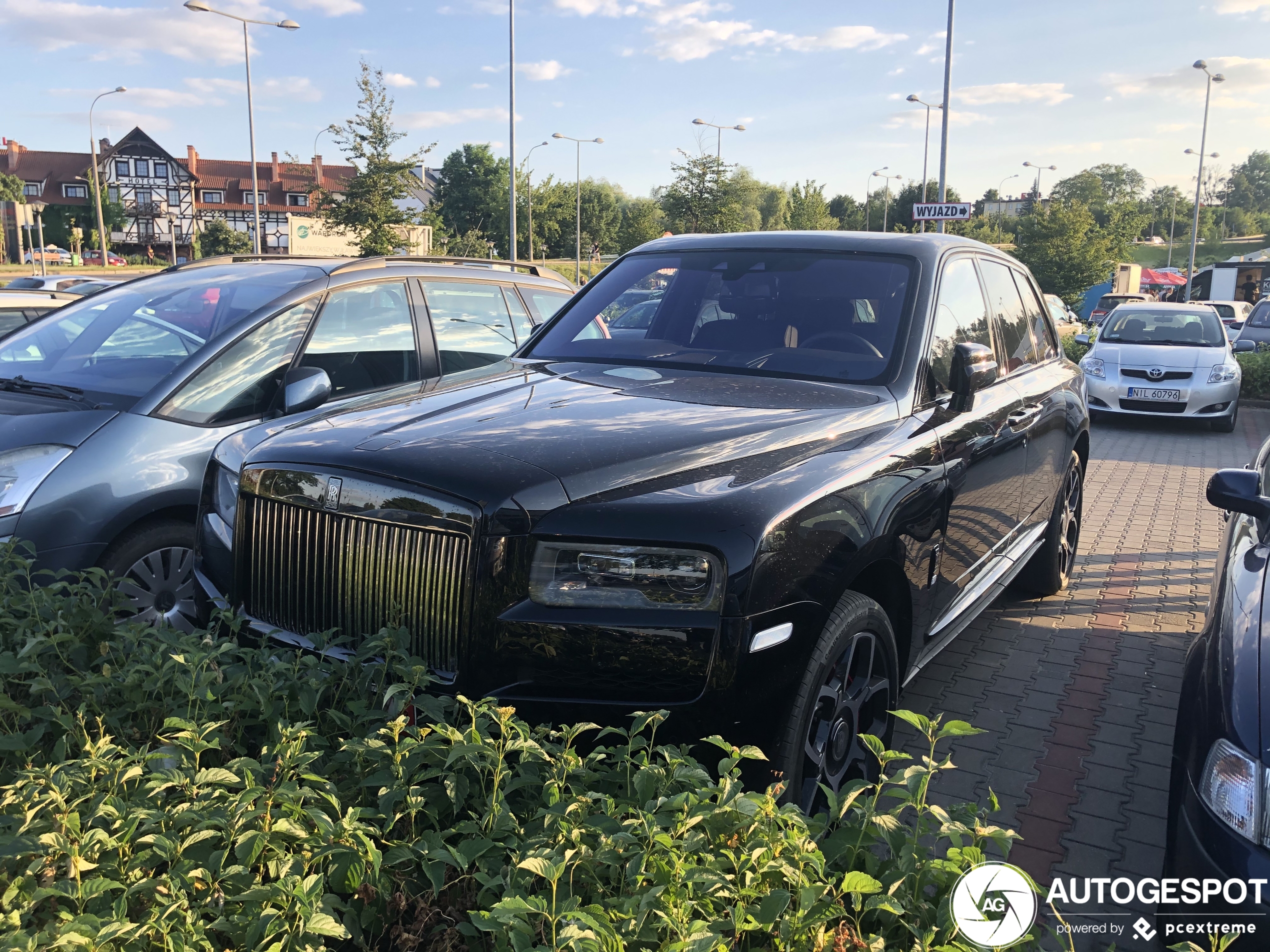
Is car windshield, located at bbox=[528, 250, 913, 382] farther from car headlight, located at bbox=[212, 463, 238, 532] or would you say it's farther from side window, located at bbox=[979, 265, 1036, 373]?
car headlight, located at bbox=[212, 463, 238, 532]

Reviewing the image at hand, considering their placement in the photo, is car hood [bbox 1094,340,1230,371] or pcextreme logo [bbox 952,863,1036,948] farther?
car hood [bbox 1094,340,1230,371]

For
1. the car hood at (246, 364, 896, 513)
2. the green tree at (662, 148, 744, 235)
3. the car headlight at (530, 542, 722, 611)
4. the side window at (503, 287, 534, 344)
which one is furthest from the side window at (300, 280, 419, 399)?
the green tree at (662, 148, 744, 235)

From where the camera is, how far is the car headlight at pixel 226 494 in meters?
3.44

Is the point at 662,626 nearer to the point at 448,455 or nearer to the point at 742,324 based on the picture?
the point at 448,455

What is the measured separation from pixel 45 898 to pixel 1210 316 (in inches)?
675

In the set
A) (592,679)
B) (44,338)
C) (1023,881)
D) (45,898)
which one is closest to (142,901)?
(45,898)

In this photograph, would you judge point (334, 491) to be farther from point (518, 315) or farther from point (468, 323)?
point (518, 315)

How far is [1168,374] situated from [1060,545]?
903 cm

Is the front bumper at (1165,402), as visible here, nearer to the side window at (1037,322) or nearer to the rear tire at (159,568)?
the side window at (1037,322)

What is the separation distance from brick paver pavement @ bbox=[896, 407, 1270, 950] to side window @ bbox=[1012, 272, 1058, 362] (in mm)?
1509

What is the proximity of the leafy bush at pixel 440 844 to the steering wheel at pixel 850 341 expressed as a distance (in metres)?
1.90

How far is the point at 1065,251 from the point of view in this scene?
3894cm

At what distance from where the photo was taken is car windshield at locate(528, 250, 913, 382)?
3908mm

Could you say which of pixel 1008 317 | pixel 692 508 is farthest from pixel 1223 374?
pixel 692 508
